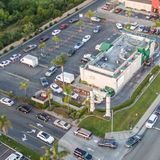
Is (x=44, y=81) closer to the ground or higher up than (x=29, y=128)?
higher up

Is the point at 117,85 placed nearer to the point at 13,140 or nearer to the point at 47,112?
the point at 47,112

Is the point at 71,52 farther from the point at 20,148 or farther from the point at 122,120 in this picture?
the point at 20,148

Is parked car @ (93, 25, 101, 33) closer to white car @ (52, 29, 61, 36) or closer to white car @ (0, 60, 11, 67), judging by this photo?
white car @ (52, 29, 61, 36)

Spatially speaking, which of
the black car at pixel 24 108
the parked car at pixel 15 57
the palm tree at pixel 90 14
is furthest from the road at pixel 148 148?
the palm tree at pixel 90 14

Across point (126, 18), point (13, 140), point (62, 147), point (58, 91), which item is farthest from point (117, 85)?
point (126, 18)

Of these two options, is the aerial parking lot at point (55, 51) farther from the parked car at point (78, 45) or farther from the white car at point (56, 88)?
the white car at point (56, 88)

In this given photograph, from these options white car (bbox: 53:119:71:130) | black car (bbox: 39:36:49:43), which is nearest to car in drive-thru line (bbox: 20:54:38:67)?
black car (bbox: 39:36:49:43)

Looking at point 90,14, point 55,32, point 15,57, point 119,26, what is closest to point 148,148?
point 15,57
